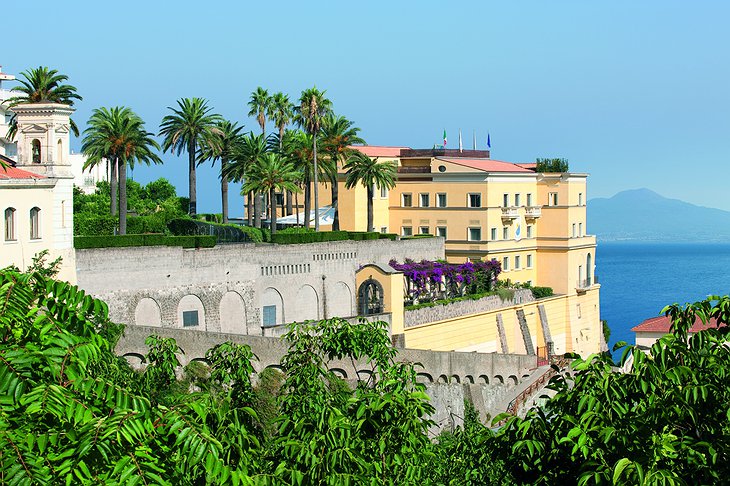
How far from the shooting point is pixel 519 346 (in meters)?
66.4

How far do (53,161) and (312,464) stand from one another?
31.2m

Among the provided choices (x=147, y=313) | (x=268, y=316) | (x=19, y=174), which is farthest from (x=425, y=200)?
(x=19, y=174)

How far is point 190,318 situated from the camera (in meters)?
48.9

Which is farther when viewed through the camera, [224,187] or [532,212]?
[532,212]

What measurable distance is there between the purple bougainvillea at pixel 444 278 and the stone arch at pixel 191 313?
12791 millimetres

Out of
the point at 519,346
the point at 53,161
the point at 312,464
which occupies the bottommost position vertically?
the point at 519,346

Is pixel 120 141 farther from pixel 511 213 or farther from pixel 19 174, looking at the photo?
pixel 511 213

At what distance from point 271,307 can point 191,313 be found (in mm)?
4639

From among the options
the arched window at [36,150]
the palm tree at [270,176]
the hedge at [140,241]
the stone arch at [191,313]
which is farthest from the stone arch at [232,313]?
the arched window at [36,150]

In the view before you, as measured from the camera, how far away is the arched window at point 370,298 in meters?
55.5

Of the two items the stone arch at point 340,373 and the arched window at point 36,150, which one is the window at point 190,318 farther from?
the arched window at point 36,150

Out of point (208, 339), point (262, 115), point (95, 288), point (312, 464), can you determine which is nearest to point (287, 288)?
point (95, 288)

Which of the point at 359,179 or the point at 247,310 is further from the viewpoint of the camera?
the point at 359,179

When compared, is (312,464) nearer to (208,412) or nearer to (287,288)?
(208,412)
